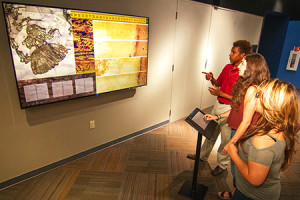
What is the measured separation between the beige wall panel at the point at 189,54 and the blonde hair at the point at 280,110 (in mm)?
2589

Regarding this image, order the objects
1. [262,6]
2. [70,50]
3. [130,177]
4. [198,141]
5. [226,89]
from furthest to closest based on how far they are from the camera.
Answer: [262,6]
[130,177]
[226,89]
[70,50]
[198,141]

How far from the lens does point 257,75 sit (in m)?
1.69

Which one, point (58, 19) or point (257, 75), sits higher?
point (58, 19)

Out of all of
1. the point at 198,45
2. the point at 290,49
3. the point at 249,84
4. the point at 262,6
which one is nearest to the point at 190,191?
the point at 249,84

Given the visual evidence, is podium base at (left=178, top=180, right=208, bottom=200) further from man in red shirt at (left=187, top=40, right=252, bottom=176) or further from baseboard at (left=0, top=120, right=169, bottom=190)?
baseboard at (left=0, top=120, right=169, bottom=190)

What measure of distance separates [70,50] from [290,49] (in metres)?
6.66

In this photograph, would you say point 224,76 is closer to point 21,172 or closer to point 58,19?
point 58,19

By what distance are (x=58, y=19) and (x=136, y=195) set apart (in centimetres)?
203

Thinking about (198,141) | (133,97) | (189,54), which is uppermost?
(189,54)

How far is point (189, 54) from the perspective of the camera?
3.78 m

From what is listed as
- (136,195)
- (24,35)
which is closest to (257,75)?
(136,195)

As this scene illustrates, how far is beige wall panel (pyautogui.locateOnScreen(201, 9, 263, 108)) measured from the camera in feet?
13.4

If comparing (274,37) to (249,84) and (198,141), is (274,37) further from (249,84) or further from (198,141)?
(198,141)

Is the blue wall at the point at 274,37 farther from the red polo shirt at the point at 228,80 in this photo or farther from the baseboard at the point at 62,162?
the baseboard at the point at 62,162
